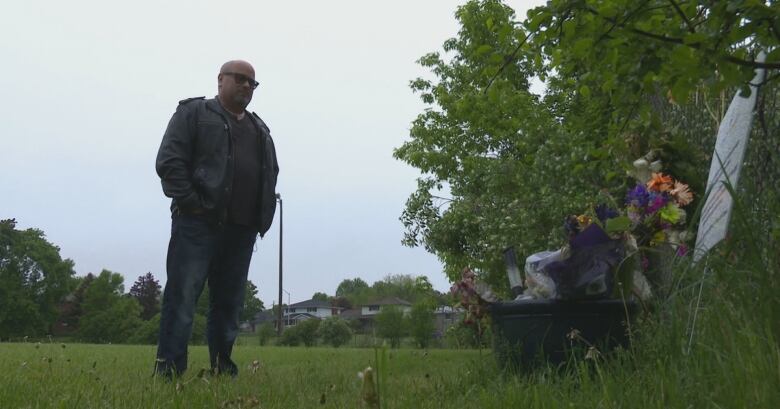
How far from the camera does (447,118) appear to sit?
1853 cm

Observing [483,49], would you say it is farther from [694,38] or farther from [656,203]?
[656,203]

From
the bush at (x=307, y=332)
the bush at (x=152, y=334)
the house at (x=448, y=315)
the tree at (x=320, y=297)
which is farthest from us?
the tree at (x=320, y=297)

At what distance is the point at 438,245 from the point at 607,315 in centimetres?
1198

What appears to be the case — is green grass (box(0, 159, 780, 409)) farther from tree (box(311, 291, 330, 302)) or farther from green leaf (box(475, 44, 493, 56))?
tree (box(311, 291, 330, 302))

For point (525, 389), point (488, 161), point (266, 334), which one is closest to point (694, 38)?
point (525, 389)

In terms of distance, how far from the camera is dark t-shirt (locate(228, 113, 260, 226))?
4656mm

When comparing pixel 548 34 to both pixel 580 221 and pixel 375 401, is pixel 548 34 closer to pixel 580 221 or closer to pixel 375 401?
pixel 375 401

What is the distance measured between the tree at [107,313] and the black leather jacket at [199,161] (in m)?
44.8

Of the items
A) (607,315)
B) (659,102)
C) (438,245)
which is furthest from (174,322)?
(438,245)

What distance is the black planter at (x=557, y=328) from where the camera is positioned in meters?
3.43

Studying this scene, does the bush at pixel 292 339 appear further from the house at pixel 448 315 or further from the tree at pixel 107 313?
the tree at pixel 107 313

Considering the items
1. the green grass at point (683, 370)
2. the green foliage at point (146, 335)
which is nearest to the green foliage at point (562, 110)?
the green grass at point (683, 370)

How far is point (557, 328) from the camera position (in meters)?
3.51

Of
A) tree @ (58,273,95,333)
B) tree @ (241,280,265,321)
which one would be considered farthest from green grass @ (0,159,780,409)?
tree @ (241,280,265,321)
